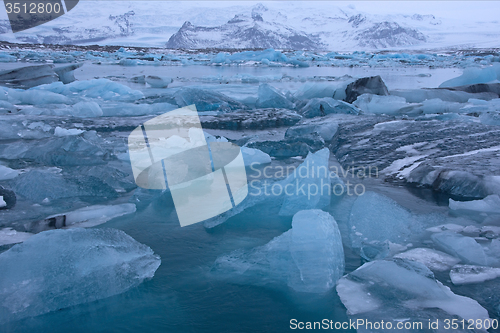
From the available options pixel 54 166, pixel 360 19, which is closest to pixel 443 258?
pixel 54 166

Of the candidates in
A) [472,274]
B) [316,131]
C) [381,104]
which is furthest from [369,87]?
[472,274]

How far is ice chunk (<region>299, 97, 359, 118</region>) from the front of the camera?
18.1 feet

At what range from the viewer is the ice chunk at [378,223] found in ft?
5.93

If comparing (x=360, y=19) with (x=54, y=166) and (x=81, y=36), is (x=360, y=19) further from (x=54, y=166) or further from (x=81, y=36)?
(x=54, y=166)

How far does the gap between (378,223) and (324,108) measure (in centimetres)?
392

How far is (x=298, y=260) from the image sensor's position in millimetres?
1492

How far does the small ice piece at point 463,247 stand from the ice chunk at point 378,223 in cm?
16

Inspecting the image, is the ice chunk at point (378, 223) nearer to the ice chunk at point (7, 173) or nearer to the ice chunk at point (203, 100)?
the ice chunk at point (7, 173)

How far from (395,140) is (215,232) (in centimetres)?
251

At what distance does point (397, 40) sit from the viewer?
81.9 metres

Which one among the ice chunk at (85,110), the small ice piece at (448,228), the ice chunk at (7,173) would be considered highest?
the ice chunk at (85,110)

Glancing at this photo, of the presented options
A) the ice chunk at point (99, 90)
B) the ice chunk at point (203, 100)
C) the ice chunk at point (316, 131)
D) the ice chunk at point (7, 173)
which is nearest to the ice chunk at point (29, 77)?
the ice chunk at point (99, 90)

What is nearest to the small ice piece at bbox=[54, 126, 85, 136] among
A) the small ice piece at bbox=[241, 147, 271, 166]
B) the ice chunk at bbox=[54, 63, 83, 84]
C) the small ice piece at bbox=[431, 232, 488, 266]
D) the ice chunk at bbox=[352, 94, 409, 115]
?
the small ice piece at bbox=[241, 147, 271, 166]

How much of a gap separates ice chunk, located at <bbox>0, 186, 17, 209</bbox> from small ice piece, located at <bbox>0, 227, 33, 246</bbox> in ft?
1.19
